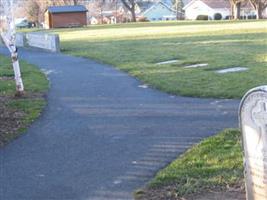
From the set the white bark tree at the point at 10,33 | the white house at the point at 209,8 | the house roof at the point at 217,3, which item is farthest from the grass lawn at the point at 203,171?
the house roof at the point at 217,3

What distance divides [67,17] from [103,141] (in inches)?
2742

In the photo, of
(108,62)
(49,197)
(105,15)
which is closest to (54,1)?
(105,15)

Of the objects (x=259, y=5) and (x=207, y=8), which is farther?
(x=207, y=8)

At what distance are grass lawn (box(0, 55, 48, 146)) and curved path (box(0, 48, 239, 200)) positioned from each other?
0.22m

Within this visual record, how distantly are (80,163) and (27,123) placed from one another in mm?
2575

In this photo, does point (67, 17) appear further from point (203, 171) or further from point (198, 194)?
point (198, 194)

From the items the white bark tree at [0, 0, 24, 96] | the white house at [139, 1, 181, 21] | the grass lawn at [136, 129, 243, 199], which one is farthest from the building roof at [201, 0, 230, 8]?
the grass lawn at [136, 129, 243, 199]

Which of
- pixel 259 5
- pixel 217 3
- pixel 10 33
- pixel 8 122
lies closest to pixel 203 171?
pixel 8 122

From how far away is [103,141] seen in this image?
297 inches

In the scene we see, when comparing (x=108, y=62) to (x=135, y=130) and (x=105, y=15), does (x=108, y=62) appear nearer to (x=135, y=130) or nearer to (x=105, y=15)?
(x=135, y=130)

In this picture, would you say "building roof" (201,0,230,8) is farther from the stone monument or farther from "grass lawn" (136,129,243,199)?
the stone monument

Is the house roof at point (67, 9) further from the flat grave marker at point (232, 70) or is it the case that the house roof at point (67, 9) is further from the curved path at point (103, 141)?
the curved path at point (103, 141)

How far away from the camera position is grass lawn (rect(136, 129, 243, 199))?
541cm

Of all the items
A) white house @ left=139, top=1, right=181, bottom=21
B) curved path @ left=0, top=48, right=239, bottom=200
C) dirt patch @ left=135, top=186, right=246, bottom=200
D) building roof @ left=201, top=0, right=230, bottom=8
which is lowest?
white house @ left=139, top=1, right=181, bottom=21
